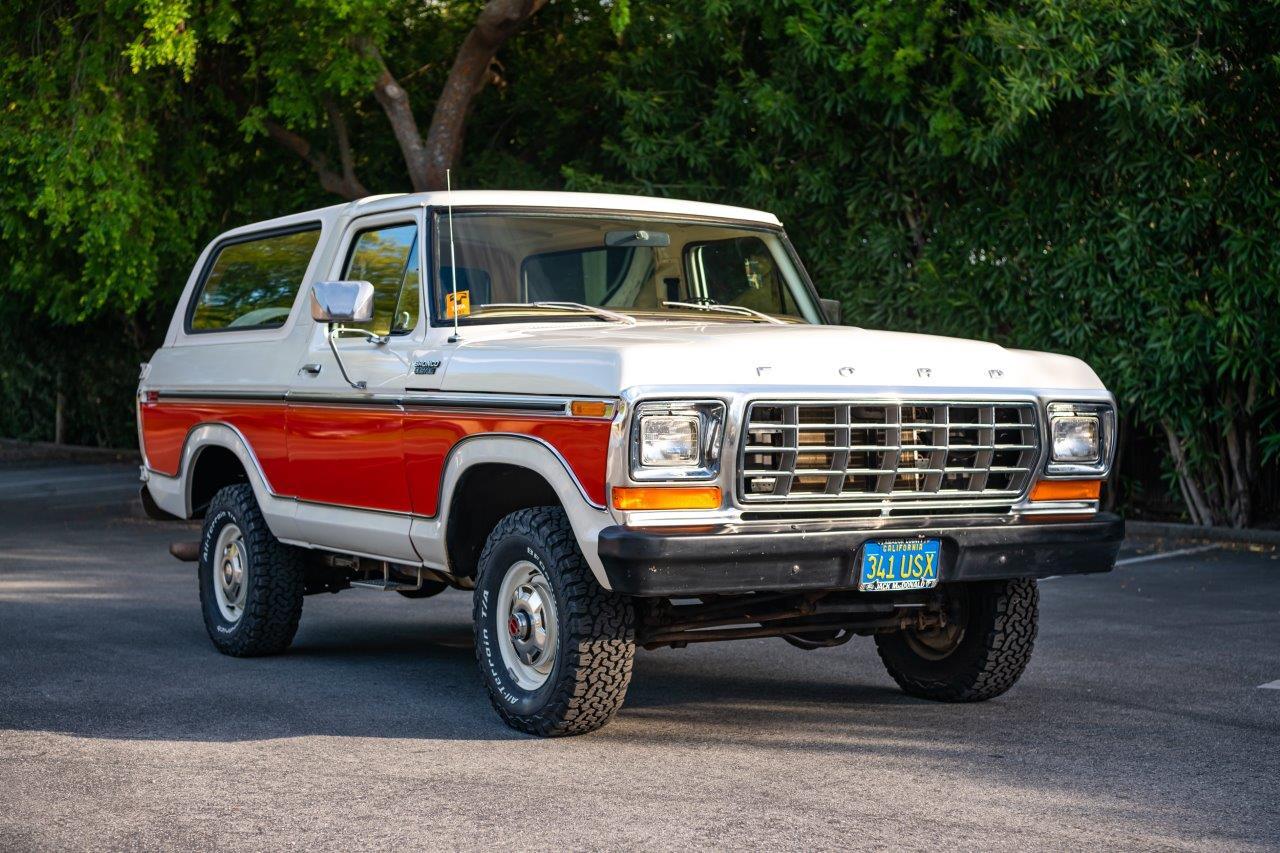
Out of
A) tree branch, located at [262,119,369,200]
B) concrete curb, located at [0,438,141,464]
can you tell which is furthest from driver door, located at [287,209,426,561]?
concrete curb, located at [0,438,141,464]

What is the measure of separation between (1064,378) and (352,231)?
326 centimetres

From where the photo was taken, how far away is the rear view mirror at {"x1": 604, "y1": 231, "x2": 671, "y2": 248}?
7711 mm

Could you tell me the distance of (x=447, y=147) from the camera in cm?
1650

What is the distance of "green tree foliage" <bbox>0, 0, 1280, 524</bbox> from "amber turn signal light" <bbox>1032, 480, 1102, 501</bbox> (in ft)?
21.3

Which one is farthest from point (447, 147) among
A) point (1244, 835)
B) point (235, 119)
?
point (1244, 835)

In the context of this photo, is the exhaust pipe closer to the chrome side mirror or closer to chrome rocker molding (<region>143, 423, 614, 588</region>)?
chrome rocker molding (<region>143, 423, 614, 588</region>)

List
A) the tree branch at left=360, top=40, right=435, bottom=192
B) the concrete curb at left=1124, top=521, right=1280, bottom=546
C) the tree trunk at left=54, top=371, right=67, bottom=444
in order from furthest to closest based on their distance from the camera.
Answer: the tree trunk at left=54, top=371, right=67, bottom=444 < the tree branch at left=360, top=40, right=435, bottom=192 < the concrete curb at left=1124, top=521, right=1280, bottom=546

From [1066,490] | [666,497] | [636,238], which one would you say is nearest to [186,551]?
[636,238]

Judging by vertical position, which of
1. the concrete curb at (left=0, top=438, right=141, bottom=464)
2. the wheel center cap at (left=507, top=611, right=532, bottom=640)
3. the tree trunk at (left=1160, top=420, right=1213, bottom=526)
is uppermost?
the wheel center cap at (left=507, top=611, right=532, bottom=640)

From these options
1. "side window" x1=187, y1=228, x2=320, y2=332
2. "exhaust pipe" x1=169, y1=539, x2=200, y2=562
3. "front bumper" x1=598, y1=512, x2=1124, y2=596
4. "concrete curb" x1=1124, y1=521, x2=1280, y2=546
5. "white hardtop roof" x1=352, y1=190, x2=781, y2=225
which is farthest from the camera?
"concrete curb" x1=1124, y1=521, x2=1280, y2=546

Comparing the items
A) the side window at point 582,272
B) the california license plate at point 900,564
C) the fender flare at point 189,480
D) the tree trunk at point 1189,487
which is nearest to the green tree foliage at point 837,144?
the tree trunk at point 1189,487

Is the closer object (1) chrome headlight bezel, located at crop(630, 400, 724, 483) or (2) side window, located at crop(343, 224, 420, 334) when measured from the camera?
(1) chrome headlight bezel, located at crop(630, 400, 724, 483)

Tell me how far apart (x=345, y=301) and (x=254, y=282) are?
6.16 feet

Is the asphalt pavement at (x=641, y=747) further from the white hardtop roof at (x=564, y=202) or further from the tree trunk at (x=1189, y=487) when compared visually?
the tree trunk at (x=1189, y=487)
